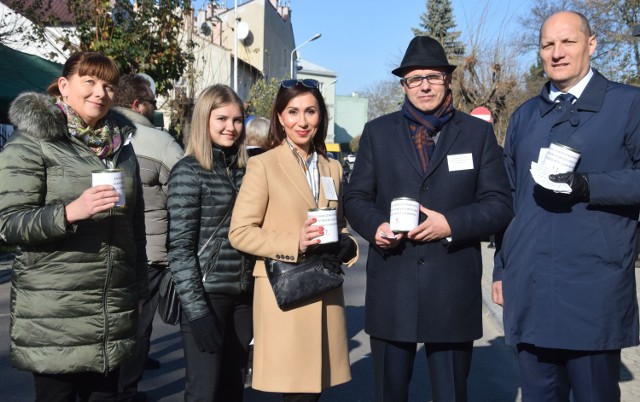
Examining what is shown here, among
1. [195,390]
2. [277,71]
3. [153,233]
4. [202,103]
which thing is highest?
[277,71]

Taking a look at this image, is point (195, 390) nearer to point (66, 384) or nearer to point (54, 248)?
point (66, 384)

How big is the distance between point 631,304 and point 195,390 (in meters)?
2.24

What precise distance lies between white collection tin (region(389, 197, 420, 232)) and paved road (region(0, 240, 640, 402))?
2.64m

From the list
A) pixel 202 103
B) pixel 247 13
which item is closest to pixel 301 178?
pixel 202 103

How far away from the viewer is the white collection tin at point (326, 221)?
10.7 feet

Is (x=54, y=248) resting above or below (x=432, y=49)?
below

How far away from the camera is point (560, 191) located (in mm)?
3045

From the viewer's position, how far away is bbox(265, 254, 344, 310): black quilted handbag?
3.55 m

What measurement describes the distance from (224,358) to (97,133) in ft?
4.76

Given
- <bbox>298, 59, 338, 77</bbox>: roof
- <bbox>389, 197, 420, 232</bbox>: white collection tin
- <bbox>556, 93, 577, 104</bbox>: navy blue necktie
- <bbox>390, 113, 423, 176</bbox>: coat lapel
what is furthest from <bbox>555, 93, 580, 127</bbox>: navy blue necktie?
<bbox>298, 59, 338, 77</bbox>: roof

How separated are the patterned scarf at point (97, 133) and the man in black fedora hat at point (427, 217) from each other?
Result: 3.97 feet

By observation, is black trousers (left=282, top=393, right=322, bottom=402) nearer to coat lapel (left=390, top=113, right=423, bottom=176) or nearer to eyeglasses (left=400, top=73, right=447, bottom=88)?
coat lapel (left=390, top=113, right=423, bottom=176)

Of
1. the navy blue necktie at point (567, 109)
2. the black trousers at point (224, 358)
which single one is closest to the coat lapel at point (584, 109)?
the navy blue necktie at point (567, 109)

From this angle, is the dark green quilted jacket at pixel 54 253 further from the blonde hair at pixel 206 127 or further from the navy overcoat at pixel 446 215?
the navy overcoat at pixel 446 215
